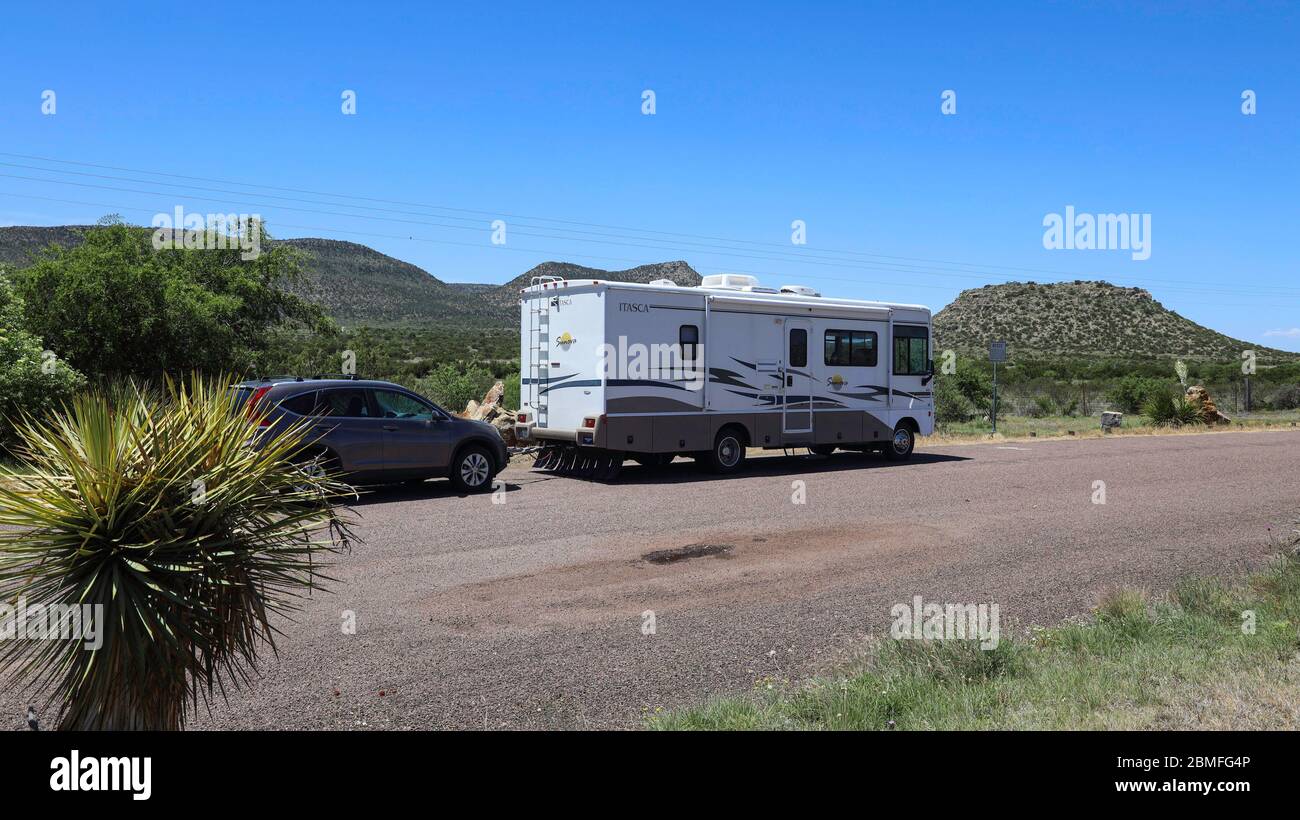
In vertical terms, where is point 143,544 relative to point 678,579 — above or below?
above

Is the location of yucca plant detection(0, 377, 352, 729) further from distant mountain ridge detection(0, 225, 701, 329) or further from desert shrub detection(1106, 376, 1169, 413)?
distant mountain ridge detection(0, 225, 701, 329)

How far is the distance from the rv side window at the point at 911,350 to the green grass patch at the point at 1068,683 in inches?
495

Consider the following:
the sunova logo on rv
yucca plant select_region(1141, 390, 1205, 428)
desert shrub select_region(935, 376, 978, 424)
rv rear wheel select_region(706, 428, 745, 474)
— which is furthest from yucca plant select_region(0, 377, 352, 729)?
yucca plant select_region(1141, 390, 1205, 428)

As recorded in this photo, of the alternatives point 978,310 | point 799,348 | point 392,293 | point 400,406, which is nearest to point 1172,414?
point 799,348

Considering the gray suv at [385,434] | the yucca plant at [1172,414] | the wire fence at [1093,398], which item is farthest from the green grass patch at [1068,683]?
the wire fence at [1093,398]

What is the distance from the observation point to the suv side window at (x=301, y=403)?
1223cm

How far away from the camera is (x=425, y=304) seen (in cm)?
6500

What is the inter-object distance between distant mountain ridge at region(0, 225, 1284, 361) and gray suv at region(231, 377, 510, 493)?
35.6 metres

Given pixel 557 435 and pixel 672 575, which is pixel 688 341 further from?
pixel 672 575

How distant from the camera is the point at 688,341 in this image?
16266 mm

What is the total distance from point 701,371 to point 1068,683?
11411 millimetres

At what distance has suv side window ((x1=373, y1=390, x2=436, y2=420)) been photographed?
13.3 meters
